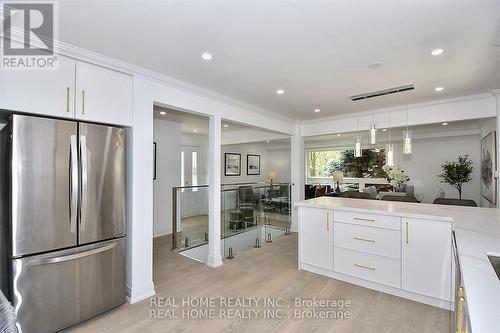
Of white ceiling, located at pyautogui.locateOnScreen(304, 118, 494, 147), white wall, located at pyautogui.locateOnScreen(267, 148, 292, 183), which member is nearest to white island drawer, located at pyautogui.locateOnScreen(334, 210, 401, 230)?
white ceiling, located at pyautogui.locateOnScreen(304, 118, 494, 147)

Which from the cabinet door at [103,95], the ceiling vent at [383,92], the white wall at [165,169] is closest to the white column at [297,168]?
the ceiling vent at [383,92]

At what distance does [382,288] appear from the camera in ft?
9.21

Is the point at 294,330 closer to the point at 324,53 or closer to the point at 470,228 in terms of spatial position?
the point at 470,228

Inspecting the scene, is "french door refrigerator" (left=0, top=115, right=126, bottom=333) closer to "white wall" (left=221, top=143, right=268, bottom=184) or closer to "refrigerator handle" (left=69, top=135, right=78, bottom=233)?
"refrigerator handle" (left=69, top=135, right=78, bottom=233)

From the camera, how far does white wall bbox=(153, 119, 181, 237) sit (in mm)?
5125

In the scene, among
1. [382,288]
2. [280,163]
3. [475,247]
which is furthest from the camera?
[280,163]

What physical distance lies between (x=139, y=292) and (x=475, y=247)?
2964 mm

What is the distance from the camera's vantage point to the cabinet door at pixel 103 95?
224 cm

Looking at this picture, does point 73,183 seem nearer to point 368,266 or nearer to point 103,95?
point 103,95

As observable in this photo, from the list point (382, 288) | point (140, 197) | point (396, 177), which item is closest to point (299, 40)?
point (140, 197)

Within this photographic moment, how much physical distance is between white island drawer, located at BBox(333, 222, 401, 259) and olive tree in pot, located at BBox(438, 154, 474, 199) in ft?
16.4

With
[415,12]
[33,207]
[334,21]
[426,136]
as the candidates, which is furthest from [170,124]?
[426,136]

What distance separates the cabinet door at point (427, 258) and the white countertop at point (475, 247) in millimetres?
120

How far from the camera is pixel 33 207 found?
1.93 meters
